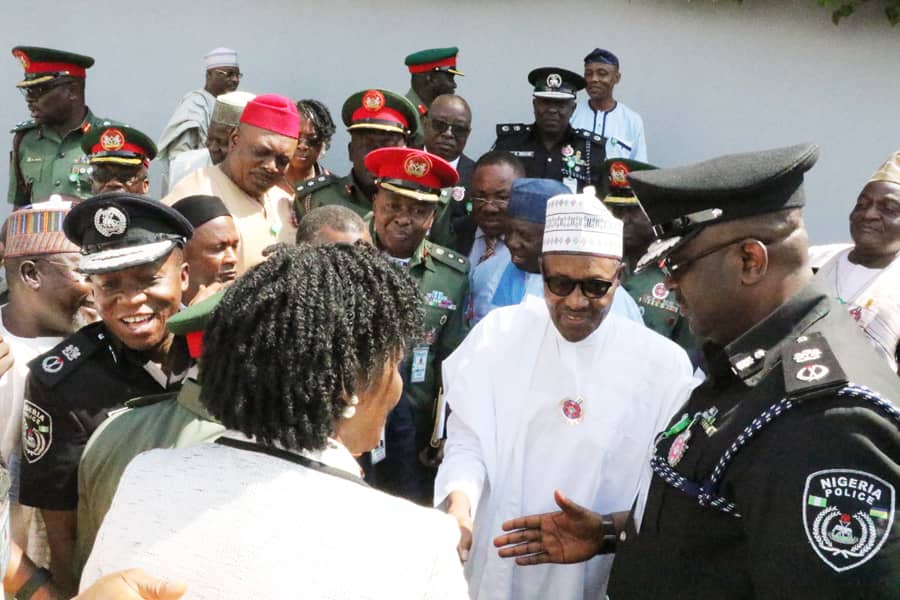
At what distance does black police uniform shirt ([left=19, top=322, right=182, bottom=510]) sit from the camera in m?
2.55

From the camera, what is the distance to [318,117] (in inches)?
233

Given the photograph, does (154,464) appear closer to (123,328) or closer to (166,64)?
(123,328)

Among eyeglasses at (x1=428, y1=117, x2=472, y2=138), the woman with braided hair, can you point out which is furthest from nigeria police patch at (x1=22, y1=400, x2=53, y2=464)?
eyeglasses at (x1=428, y1=117, x2=472, y2=138)

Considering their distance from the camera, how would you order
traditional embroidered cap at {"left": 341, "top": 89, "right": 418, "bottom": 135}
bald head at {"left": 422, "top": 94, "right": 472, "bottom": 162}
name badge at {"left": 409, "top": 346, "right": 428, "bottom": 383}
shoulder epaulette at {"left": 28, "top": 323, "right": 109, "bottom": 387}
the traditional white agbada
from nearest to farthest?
shoulder epaulette at {"left": 28, "top": 323, "right": 109, "bottom": 387} → the traditional white agbada → name badge at {"left": 409, "top": 346, "right": 428, "bottom": 383} → traditional embroidered cap at {"left": 341, "top": 89, "right": 418, "bottom": 135} → bald head at {"left": 422, "top": 94, "right": 472, "bottom": 162}

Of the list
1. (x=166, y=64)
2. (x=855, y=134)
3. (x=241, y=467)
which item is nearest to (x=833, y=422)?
(x=241, y=467)

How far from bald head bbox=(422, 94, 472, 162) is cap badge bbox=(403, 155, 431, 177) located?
141cm

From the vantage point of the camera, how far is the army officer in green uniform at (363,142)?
16.9 ft

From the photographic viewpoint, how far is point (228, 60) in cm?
718

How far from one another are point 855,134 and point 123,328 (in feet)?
17.9

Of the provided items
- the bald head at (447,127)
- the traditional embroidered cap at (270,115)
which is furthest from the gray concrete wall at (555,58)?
the traditional embroidered cap at (270,115)

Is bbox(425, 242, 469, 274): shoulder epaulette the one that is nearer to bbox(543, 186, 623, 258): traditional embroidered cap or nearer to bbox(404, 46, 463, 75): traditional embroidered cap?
bbox(543, 186, 623, 258): traditional embroidered cap

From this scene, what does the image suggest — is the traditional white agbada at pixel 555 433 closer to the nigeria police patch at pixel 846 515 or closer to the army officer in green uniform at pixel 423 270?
the army officer in green uniform at pixel 423 270

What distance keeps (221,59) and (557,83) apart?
8.98 feet

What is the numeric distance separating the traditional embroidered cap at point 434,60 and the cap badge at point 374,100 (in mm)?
1300
